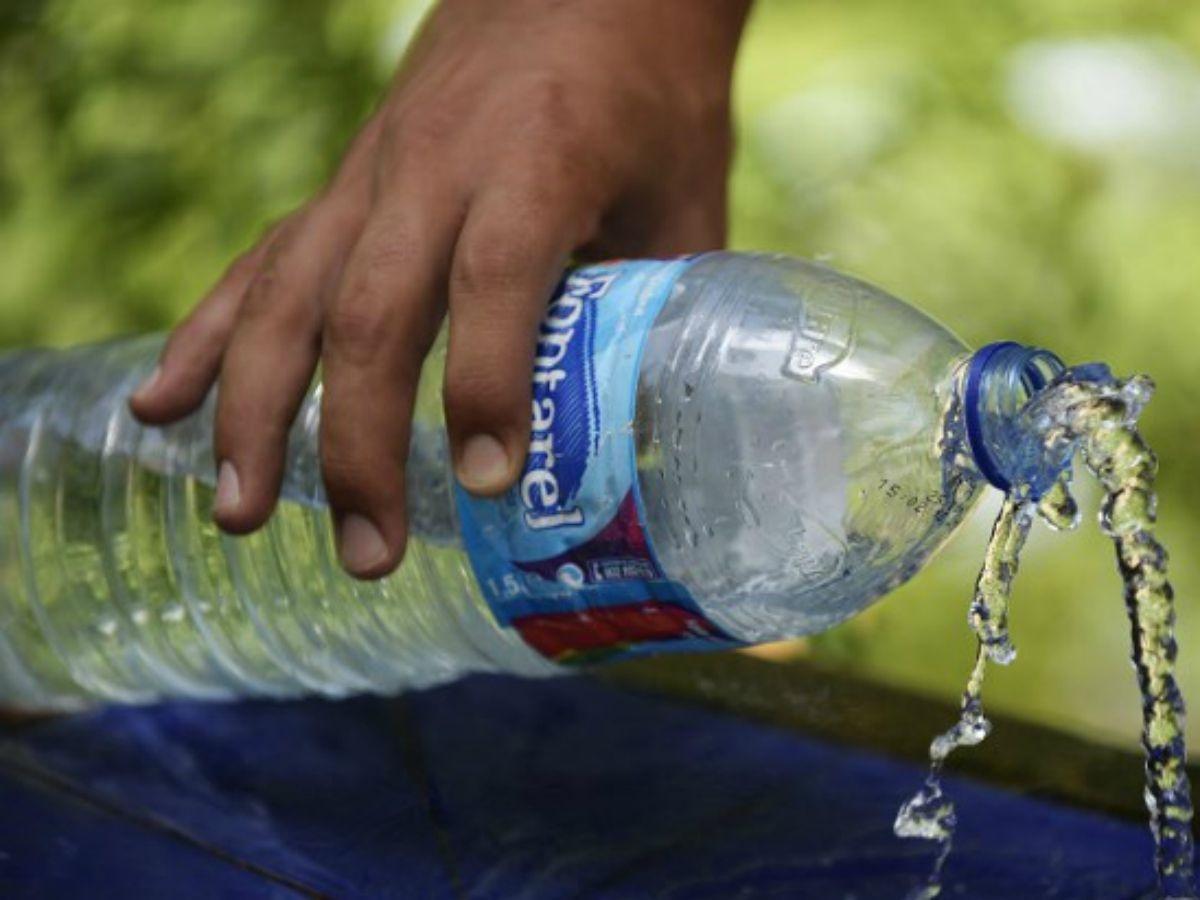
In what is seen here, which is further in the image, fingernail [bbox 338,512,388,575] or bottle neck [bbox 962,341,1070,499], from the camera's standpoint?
fingernail [bbox 338,512,388,575]

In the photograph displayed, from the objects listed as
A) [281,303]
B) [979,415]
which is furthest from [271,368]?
[979,415]

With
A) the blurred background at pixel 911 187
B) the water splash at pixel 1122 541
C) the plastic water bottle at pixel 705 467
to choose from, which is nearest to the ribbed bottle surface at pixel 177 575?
the plastic water bottle at pixel 705 467

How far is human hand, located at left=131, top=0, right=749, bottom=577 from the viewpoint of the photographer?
102 centimetres

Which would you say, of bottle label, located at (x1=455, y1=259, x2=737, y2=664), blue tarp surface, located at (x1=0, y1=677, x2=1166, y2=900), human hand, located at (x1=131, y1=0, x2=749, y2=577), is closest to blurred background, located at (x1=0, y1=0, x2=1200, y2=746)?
blue tarp surface, located at (x1=0, y1=677, x2=1166, y2=900)

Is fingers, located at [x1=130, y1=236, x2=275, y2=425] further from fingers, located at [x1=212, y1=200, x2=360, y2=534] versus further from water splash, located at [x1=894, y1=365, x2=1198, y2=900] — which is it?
water splash, located at [x1=894, y1=365, x2=1198, y2=900]

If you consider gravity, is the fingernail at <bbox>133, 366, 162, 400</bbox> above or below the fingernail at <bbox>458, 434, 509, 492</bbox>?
above

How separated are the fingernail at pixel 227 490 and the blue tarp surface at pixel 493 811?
200 mm

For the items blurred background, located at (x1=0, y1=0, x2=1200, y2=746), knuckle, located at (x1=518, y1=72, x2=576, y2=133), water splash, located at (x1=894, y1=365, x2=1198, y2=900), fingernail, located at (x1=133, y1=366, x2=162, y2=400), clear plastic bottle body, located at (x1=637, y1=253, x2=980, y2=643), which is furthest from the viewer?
blurred background, located at (x1=0, y1=0, x2=1200, y2=746)

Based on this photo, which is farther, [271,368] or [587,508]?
[271,368]

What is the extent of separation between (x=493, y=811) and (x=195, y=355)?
0.35 metres

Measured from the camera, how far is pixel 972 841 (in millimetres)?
1154

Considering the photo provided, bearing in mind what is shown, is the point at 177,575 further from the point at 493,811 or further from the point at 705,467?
the point at 705,467

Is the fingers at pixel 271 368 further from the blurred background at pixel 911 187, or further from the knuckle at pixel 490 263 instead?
the blurred background at pixel 911 187

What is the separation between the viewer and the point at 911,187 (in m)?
2.24
